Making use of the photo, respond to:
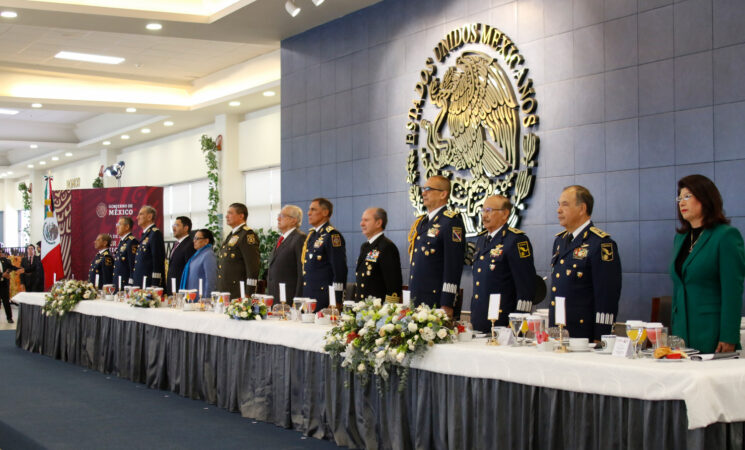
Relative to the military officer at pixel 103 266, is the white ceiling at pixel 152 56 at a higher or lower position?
higher

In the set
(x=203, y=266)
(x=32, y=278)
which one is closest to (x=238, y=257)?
(x=203, y=266)

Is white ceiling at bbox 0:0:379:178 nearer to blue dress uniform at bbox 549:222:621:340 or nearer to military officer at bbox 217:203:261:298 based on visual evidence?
military officer at bbox 217:203:261:298

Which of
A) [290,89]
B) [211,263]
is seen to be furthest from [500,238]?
[290,89]

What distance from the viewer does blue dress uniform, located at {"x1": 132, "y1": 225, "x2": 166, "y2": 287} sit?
7509 mm

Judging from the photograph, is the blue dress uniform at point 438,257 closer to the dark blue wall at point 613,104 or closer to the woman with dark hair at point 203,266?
the dark blue wall at point 613,104

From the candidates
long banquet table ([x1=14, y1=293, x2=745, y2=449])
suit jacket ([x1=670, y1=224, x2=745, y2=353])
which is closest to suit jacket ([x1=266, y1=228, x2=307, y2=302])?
long banquet table ([x1=14, y1=293, x2=745, y2=449])

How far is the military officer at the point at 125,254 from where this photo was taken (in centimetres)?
799

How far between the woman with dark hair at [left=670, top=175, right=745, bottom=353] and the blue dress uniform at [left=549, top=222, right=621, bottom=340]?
324 mm

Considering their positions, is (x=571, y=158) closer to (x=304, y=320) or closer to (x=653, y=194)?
(x=653, y=194)

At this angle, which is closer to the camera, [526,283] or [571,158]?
[526,283]

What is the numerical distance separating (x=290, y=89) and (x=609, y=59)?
427cm

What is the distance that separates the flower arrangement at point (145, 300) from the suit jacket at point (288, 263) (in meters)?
0.90

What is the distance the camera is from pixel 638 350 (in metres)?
3.04

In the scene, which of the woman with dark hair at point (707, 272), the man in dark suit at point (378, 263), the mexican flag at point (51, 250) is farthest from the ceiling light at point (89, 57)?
the woman with dark hair at point (707, 272)
